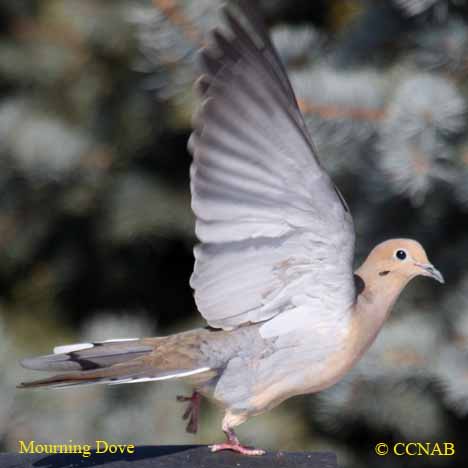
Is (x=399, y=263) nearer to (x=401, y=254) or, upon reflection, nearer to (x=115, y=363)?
(x=401, y=254)

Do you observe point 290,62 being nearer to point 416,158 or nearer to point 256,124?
point 416,158

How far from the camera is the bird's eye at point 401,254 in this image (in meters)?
2.17

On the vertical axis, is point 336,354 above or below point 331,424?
above

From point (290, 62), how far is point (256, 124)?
43.4 inches

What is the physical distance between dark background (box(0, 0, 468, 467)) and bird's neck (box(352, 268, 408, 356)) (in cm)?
64

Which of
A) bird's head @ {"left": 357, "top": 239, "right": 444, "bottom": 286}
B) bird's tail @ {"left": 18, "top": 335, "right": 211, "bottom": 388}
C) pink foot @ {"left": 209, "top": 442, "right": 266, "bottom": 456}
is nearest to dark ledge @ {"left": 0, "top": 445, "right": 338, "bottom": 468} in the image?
pink foot @ {"left": 209, "top": 442, "right": 266, "bottom": 456}

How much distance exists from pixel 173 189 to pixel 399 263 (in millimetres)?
1792

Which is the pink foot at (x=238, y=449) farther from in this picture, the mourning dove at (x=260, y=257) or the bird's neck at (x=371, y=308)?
the bird's neck at (x=371, y=308)

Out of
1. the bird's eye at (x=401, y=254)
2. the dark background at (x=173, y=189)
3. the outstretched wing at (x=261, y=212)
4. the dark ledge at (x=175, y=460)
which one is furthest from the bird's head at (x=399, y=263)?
the dark background at (x=173, y=189)

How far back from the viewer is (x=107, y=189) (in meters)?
3.90

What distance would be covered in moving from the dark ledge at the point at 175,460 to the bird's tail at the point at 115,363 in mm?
141

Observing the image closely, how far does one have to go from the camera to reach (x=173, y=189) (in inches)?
153

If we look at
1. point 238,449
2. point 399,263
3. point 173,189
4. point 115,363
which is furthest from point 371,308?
point 173,189

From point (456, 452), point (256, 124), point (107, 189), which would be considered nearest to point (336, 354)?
point (256, 124)
